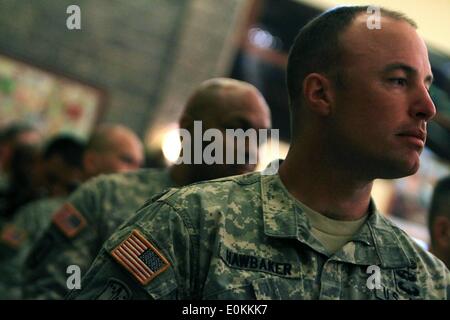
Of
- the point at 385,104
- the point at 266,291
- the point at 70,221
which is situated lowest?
the point at 266,291

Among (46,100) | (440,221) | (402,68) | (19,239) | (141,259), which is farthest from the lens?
(46,100)

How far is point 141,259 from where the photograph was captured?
1.03 metres

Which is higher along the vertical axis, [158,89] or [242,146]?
[158,89]

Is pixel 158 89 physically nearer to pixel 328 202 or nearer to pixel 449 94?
pixel 449 94

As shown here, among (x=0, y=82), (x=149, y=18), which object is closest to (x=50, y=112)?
(x=0, y=82)

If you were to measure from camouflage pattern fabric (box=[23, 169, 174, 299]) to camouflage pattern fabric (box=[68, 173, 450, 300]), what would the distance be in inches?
29.7

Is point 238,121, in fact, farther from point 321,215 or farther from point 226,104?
point 321,215

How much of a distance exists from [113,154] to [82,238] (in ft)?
2.76

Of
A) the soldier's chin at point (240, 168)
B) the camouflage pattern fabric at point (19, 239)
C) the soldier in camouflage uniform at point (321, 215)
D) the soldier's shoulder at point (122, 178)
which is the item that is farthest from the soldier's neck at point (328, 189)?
the camouflage pattern fabric at point (19, 239)

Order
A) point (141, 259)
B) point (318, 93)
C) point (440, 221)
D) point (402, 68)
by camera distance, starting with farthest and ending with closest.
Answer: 1. point (440, 221)
2. point (318, 93)
3. point (402, 68)
4. point (141, 259)

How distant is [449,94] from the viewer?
3330 millimetres

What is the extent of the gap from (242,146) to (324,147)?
2.25 feet

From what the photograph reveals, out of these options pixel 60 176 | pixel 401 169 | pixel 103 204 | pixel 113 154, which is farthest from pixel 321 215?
pixel 60 176

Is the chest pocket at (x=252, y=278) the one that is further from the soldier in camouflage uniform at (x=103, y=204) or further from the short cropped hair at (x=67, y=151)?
the short cropped hair at (x=67, y=151)
